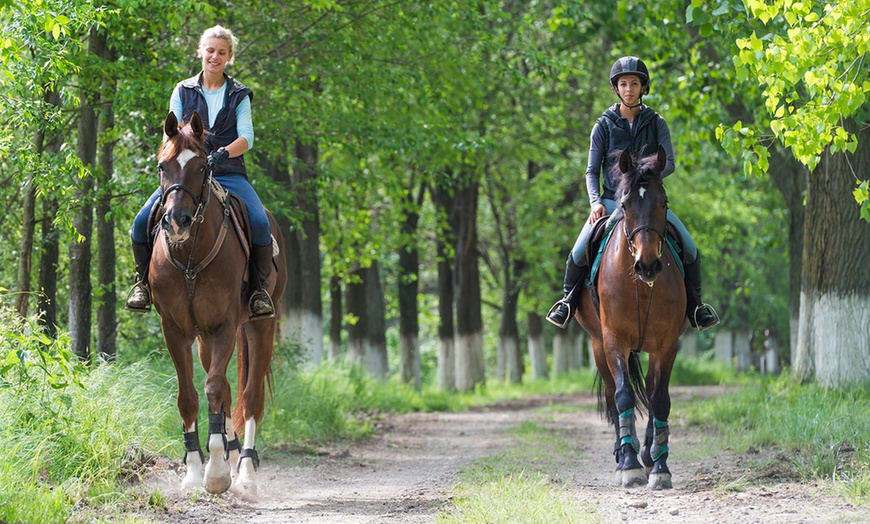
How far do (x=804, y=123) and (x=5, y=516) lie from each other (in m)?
6.18

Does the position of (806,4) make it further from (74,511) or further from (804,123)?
(74,511)

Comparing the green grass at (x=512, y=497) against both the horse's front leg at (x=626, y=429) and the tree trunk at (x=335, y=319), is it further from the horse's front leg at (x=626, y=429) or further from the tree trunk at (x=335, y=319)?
the tree trunk at (x=335, y=319)

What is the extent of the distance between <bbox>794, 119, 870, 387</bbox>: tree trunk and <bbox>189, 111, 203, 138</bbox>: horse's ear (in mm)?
8025

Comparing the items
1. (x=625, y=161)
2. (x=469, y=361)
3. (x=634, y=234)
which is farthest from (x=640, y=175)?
(x=469, y=361)

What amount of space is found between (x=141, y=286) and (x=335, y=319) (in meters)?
17.9

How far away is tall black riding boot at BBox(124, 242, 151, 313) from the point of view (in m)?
8.16

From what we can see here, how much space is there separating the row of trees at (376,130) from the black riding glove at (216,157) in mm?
1357

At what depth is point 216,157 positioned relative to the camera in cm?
794

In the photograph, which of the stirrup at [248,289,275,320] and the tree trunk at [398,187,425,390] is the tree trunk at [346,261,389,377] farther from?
the stirrup at [248,289,275,320]

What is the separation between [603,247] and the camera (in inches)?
357

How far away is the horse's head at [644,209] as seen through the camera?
26.2ft

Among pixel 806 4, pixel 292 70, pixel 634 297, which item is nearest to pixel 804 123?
pixel 806 4

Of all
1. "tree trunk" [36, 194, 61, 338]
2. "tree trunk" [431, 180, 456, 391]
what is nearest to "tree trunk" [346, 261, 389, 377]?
"tree trunk" [431, 180, 456, 391]

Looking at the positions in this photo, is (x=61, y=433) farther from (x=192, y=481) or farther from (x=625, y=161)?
(x=625, y=161)
